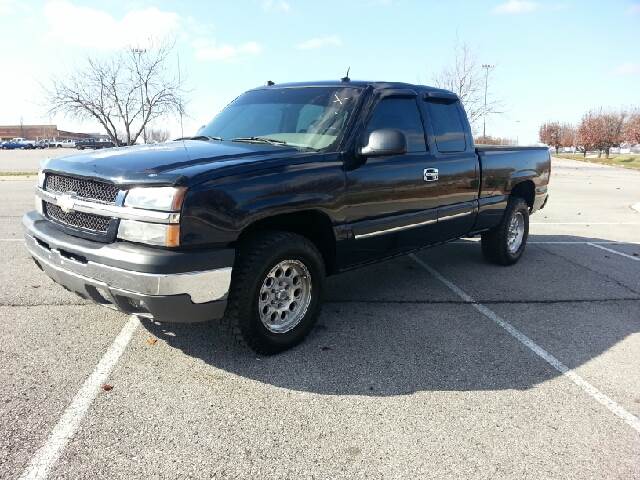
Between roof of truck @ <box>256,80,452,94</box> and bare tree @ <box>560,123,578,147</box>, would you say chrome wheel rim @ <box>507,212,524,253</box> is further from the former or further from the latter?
bare tree @ <box>560,123,578,147</box>

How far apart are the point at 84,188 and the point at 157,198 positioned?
0.73 metres

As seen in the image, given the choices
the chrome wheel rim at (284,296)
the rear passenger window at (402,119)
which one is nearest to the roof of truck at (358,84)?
the rear passenger window at (402,119)

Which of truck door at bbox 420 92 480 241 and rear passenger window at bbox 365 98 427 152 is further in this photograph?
truck door at bbox 420 92 480 241

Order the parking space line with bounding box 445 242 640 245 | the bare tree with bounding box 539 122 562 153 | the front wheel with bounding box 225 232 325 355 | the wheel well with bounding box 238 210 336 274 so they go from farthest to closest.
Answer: the bare tree with bounding box 539 122 562 153 → the parking space line with bounding box 445 242 640 245 → the wheel well with bounding box 238 210 336 274 → the front wheel with bounding box 225 232 325 355

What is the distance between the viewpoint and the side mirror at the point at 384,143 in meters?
3.83

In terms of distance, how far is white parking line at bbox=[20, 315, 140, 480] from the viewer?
241 cm

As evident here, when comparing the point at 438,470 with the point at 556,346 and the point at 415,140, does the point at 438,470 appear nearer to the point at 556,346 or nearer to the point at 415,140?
the point at 556,346

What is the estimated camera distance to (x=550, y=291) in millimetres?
5512

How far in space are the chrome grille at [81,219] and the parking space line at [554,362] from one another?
10.6 ft

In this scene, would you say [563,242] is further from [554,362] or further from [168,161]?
[168,161]

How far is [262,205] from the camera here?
329 cm

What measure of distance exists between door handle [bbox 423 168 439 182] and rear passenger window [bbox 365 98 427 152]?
0.21 m

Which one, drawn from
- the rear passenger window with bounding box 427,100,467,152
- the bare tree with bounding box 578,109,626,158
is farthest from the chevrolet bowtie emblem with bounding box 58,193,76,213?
the bare tree with bounding box 578,109,626,158

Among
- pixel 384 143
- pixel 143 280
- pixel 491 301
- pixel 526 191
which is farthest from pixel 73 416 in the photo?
pixel 526 191
